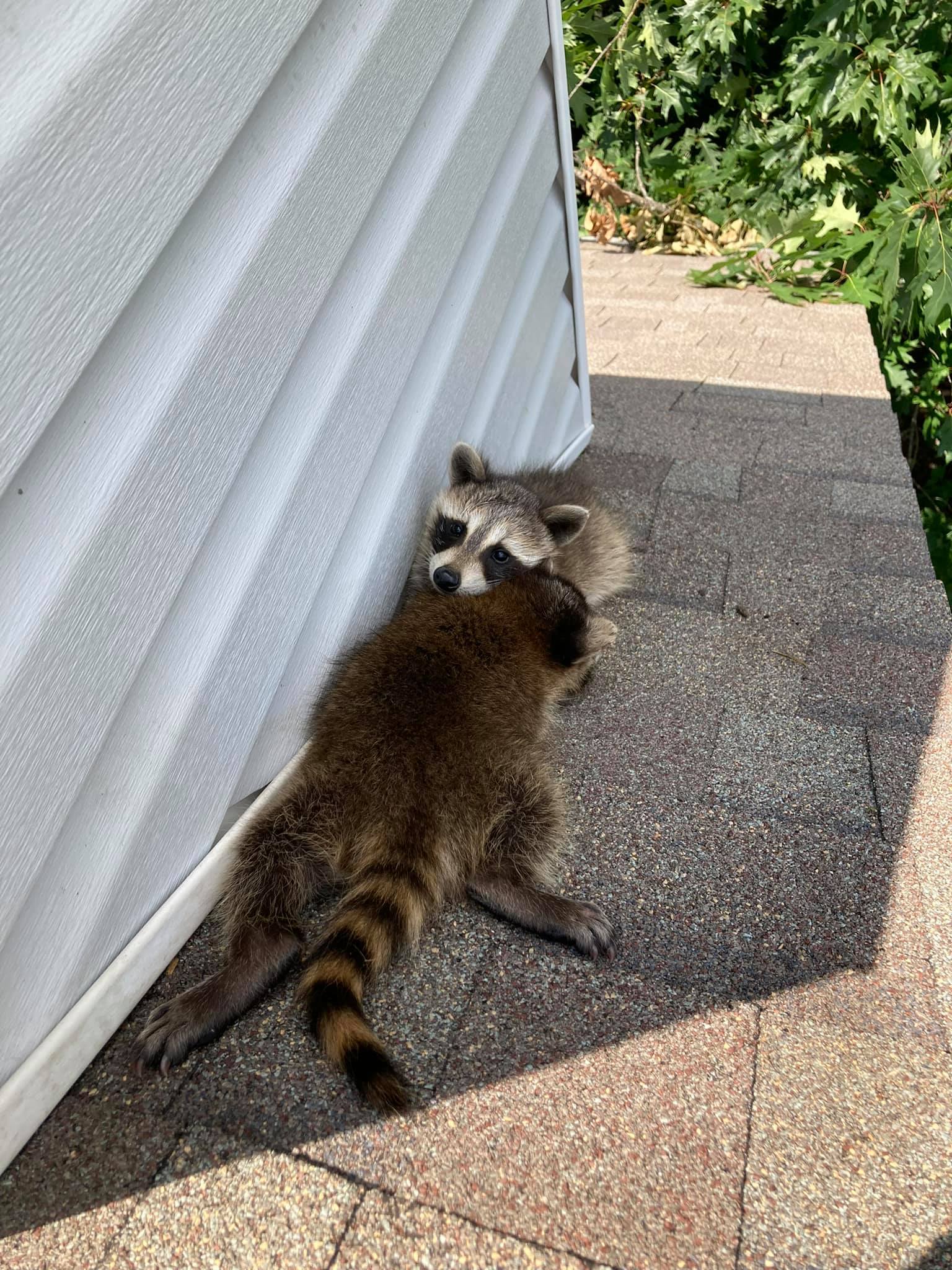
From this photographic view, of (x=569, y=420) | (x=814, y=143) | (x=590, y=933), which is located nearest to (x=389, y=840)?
(x=590, y=933)

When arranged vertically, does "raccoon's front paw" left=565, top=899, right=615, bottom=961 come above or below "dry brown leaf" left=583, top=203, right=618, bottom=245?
above

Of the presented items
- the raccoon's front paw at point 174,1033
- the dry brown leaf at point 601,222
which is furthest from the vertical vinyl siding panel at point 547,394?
the dry brown leaf at point 601,222

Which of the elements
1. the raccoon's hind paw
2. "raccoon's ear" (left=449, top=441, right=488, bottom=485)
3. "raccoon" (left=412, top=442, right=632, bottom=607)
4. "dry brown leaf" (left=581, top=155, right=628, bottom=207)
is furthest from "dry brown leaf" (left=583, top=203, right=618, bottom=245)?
the raccoon's hind paw

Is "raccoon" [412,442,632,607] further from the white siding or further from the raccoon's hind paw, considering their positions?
the raccoon's hind paw

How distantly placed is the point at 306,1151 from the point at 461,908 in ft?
1.83

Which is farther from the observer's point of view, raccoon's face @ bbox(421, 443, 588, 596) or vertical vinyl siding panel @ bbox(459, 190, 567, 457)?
vertical vinyl siding panel @ bbox(459, 190, 567, 457)

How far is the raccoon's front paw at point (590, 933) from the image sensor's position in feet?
5.58

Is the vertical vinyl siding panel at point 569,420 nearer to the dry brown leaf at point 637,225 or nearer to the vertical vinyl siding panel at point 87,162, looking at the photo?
the vertical vinyl siding panel at point 87,162

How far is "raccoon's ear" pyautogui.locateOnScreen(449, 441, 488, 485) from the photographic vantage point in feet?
8.64

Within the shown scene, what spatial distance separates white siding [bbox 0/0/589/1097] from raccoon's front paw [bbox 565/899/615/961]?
683 millimetres

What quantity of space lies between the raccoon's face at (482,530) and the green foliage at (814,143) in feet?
8.32

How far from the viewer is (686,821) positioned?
2020 millimetres

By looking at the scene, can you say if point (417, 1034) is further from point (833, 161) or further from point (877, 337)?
point (833, 161)

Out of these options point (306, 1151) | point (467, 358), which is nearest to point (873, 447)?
point (467, 358)
